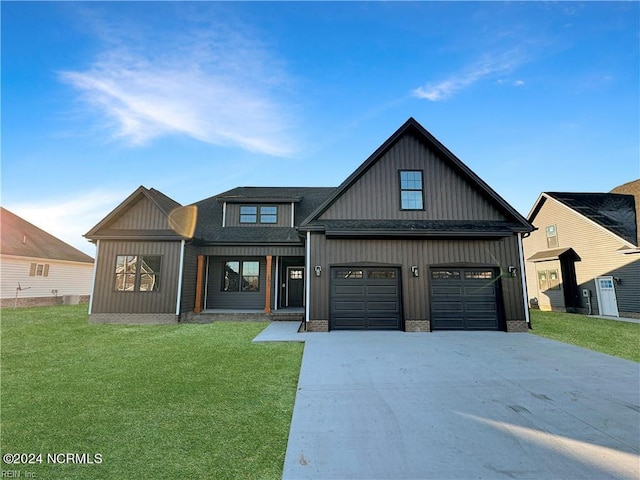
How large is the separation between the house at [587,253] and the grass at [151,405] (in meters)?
17.4

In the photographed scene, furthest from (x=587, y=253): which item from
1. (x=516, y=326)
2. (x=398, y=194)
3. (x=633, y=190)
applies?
(x=398, y=194)

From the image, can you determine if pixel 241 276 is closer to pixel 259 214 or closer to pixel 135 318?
pixel 259 214

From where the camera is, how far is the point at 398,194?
1094 centimetres

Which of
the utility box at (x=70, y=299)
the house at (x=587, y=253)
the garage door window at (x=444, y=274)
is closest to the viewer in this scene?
the garage door window at (x=444, y=274)

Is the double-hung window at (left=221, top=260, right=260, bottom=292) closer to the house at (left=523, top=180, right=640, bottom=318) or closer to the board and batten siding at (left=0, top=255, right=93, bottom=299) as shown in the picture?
the board and batten siding at (left=0, top=255, right=93, bottom=299)

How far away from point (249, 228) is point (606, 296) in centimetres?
1940

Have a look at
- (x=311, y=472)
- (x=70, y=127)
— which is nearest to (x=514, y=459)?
(x=311, y=472)

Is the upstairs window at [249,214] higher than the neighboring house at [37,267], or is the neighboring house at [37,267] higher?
the upstairs window at [249,214]

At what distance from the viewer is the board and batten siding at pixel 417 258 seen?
33.3 ft

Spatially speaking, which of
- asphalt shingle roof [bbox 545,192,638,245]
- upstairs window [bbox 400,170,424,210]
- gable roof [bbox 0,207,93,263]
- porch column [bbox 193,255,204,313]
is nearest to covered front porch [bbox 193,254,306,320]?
porch column [bbox 193,255,204,313]

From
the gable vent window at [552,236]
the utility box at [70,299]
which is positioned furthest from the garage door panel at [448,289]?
the utility box at [70,299]

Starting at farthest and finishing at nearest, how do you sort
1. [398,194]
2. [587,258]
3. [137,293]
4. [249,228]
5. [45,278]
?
[45,278] < [587,258] < [249,228] < [137,293] < [398,194]

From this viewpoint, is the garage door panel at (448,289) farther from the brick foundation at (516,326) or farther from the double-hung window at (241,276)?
the double-hung window at (241,276)

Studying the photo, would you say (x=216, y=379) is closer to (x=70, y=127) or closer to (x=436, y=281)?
(x=436, y=281)
